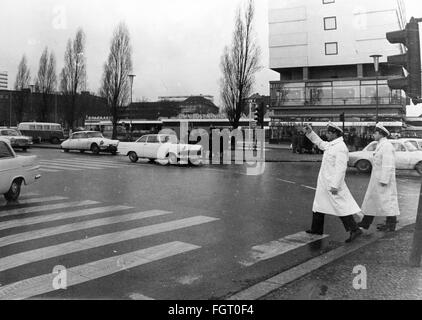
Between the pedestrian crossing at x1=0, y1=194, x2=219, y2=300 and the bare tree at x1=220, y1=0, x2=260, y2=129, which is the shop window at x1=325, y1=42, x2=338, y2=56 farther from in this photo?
the pedestrian crossing at x1=0, y1=194, x2=219, y2=300

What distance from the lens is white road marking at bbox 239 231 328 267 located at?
6.04 m

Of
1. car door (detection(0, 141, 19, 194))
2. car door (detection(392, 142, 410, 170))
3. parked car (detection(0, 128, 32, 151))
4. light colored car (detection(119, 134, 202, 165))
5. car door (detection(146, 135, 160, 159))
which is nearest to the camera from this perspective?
car door (detection(0, 141, 19, 194))

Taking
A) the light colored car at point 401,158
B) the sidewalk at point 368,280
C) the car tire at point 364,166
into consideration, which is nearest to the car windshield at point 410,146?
the light colored car at point 401,158

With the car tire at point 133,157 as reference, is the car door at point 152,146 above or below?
above

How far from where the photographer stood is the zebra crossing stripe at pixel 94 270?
4.67 meters

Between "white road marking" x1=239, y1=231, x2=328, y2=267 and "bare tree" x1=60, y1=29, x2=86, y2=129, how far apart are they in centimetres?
4269

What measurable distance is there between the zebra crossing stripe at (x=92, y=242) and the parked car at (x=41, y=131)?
37.2 metres

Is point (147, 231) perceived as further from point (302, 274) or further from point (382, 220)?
point (382, 220)

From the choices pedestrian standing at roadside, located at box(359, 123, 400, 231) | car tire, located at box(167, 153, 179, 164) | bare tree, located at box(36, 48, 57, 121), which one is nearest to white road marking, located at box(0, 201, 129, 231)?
pedestrian standing at roadside, located at box(359, 123, 400, 231)

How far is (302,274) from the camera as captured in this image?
515 cm

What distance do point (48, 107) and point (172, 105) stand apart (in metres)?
62.4

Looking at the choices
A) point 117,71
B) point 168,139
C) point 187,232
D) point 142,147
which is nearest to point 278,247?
point 187,232

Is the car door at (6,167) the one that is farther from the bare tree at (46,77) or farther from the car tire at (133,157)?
the bare tree at (46,77)
